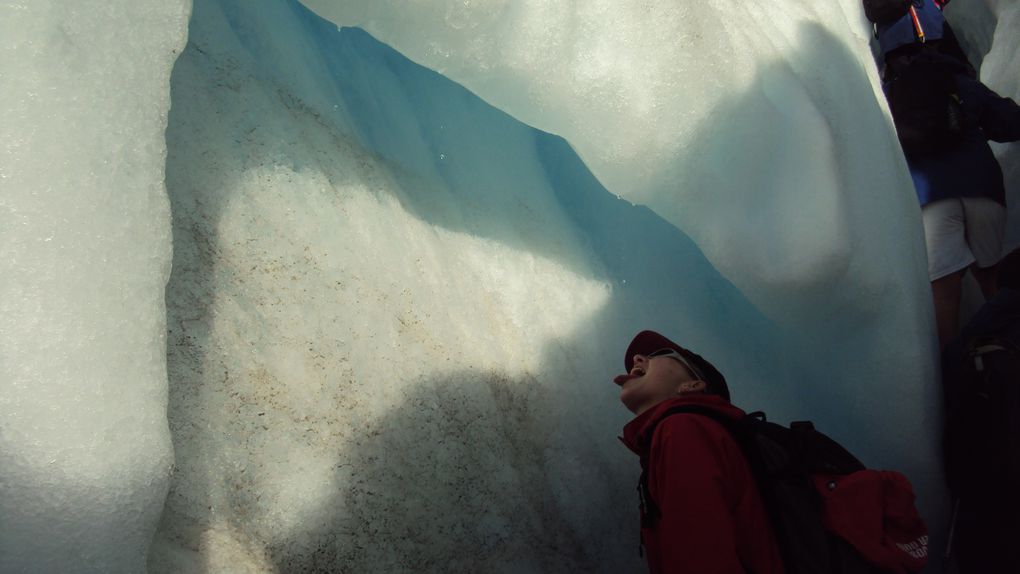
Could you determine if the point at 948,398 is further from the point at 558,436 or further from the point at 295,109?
the point at 295,109

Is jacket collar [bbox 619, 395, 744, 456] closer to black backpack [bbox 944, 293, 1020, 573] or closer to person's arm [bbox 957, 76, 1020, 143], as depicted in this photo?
black backpack [bbox 944, 293, 1020, 573]

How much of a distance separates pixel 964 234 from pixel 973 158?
0.24 meters

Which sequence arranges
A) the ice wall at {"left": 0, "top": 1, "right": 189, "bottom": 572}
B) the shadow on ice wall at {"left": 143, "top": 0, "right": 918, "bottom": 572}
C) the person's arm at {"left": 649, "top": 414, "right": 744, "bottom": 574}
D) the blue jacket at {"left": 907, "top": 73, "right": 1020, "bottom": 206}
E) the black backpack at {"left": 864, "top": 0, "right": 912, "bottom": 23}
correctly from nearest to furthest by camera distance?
the ice wall at {"left": 0, "top": 1, "right": 189, "bottom": 572}, the person's arm at {"left": 649, "top": 414, "right": 744, "bottom": 574}, the shadow on ice wall at {"left": 143, "top": 0, "right": 918, "bottom": 572}, the blue jacket at {"left": 907, "top": 73, "right": 1020, "bottom": 206}, the black backpack at {"left": 864, "top": 0, "right": 912, "bottom": 23}

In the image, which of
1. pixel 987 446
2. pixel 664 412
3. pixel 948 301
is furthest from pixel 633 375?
pixel 948 301

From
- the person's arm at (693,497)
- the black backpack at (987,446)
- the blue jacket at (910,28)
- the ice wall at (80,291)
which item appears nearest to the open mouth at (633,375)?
the person's arm at (693,497)

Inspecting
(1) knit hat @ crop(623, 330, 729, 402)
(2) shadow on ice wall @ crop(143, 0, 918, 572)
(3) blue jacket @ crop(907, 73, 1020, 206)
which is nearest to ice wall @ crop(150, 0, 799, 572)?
(2) shadow on ice wall @ crop(143, 0, 918, 572)

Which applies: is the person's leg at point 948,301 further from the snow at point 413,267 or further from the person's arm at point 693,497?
the person's arm at point 693,497

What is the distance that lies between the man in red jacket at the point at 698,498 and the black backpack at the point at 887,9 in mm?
2111

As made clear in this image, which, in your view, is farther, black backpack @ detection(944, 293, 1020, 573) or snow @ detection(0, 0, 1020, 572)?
black backpack @ detection(944, 293, 1020, 573)

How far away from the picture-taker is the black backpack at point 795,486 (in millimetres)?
1220

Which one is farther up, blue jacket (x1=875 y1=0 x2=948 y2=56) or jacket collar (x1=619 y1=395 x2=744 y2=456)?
blue jacket (x1=875 y1=0 x2=948 y2=56)

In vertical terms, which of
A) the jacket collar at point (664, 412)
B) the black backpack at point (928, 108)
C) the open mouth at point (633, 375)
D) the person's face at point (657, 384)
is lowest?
the jacket collar at point (664, 412)

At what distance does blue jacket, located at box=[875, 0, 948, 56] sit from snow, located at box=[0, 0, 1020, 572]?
0.78 m

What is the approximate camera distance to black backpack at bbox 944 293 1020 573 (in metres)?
1.51
